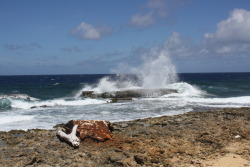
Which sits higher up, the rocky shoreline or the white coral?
the white coral

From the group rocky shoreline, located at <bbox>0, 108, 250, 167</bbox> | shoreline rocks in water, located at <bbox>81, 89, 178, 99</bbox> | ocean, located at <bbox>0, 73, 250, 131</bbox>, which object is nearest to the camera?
rocky shoreline, located at <bbox>0, 108, 250, 167</bbox>

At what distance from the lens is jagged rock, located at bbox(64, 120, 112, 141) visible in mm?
8828

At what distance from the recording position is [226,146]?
26.7 feet

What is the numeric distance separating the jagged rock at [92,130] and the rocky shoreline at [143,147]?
0.62 ft

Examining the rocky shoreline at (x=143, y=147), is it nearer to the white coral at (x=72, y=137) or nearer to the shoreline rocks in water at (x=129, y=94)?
the white coral at (x=72, y=137)

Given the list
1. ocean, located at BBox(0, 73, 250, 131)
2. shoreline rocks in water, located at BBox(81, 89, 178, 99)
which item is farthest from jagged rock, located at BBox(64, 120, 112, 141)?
shoreline rocks in water, located at BBox(81, 89, 178, 99)

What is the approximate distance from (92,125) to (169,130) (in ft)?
10.2

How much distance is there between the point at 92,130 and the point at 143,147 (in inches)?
74.8

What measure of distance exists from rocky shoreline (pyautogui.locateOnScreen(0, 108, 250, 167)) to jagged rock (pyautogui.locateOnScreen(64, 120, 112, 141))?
0.19 m

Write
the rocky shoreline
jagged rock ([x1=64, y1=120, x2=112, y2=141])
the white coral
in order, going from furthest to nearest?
1. jagged rock ([x1=64, y1=120, x2=112, y2=141])
2. the white coral
3. the rocky shoreline

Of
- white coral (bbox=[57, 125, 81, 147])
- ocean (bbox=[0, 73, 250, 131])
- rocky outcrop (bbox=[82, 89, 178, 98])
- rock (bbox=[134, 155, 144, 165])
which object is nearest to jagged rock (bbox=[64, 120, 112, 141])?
white coral (bbox=[57, 125, 81, 147])

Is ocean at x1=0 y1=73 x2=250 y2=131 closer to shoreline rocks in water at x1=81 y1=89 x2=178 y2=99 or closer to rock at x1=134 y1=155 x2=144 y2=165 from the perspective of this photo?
shoreline rocks in water at x1=81 y1=89 x2=178 y2=99

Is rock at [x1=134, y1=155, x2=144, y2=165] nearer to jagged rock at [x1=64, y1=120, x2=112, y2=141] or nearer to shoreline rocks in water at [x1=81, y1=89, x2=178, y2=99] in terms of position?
jagged rock at [x1=64, y1=120, x2=112, y2=141]

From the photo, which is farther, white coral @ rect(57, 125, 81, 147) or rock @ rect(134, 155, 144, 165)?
white coral @ rect(57, 125, 81, 147)
